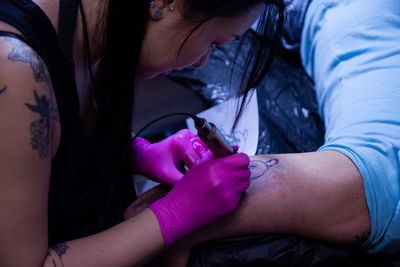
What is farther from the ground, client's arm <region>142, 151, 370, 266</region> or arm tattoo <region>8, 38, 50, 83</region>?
arm tattoo <region>8, 38, 50, 83</region>

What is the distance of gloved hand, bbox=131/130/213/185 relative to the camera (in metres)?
1.13

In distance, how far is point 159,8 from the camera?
0.76 meters

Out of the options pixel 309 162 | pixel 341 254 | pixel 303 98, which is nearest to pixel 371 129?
pixel 309 162

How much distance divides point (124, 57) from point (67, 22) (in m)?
0.12

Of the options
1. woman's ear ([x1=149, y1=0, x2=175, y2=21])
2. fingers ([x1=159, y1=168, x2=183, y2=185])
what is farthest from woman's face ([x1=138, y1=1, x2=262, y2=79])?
fingers ([x1=159, y1=168, x2=183, y2=185])

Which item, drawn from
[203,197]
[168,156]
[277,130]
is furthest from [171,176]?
[277,130]

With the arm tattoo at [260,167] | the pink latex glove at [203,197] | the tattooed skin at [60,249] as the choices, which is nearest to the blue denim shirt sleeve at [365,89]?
the arm tattoo at [260,167]

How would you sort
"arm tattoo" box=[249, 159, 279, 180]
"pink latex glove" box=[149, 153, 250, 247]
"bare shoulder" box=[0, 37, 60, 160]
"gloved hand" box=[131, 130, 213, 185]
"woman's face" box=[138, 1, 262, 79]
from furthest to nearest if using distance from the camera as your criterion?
"gloved hand" box=[131, 130, 213, 185]
"arm tattoo" box=[249, 159, 279, 180]
"pink latex glove" box=[149, 153, 250, 247]
"woman's face" box=[138, 1, 262, 79]
"bare shoulder" box=[0, 37, 60, 160]

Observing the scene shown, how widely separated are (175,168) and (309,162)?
13.8 inches

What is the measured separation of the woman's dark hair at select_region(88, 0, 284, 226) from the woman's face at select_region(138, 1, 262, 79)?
0.02m

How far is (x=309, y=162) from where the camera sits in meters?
1.01

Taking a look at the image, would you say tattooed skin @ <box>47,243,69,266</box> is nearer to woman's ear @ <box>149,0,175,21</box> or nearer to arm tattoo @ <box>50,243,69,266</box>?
arm tattoo @ <box>50,243,69,266</box>

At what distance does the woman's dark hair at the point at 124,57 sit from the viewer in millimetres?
751

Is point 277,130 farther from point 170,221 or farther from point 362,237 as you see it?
point 170,221
